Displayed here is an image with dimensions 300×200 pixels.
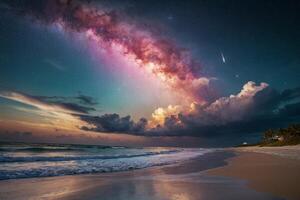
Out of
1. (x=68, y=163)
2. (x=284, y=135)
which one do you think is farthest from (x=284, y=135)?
(x=68, y=163)

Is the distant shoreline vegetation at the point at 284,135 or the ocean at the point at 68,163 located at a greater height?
the distant shoreline vegetation at the point at 284,135

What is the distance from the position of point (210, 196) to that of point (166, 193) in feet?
4.93

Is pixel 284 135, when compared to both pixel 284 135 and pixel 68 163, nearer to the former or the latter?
pixel 284 135

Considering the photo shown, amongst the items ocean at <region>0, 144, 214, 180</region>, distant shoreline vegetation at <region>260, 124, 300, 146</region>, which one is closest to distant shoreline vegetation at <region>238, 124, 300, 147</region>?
distant shoreline vegetation at <region>260, 124, 300, 146</region>

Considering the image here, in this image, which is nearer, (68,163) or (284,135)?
(68,163)

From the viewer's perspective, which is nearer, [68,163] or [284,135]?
[68,163]

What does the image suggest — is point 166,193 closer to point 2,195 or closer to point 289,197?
point 289,197

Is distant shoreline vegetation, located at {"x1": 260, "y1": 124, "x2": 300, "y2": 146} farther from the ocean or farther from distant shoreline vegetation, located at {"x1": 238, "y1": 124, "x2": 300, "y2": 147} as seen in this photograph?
the ocean

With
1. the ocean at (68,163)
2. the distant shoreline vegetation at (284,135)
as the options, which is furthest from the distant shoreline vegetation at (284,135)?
the ocean at (68,163)

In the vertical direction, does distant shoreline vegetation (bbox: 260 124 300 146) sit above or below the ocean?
above

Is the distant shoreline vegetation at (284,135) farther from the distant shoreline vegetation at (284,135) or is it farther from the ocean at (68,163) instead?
the ocean at (68,163)

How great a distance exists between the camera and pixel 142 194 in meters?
9.00

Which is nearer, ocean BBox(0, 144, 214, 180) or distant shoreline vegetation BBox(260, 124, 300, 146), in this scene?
ocean BBox(0, 144, 214, 180)

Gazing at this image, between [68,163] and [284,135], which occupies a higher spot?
[284,135]
